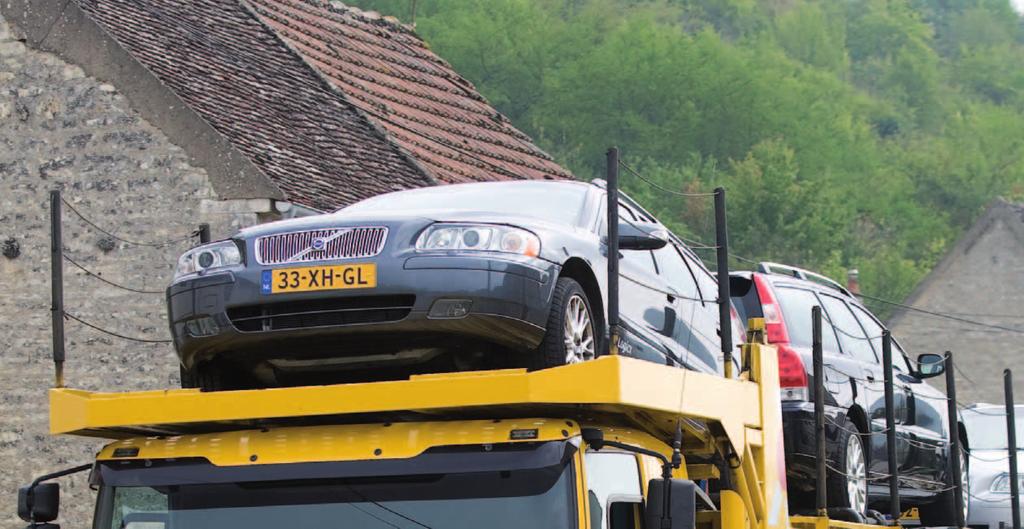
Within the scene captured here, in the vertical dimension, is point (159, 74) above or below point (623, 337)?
above

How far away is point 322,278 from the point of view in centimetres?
738

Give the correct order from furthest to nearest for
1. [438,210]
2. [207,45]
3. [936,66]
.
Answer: [936,66]
[207,45]
[438,210]

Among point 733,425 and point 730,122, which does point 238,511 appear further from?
point 730,122

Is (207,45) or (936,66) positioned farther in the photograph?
(936,66)

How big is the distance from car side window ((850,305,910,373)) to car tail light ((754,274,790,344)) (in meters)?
1.37

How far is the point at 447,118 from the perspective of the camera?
74.6 ft

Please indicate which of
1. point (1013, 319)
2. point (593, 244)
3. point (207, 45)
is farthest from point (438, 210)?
point (1013, 319)

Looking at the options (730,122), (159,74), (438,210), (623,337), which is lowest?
(623,337)

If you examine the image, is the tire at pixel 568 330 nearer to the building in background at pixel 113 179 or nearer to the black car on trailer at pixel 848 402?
the black car on trailer at pixel 848 402

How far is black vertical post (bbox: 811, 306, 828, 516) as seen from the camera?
373 inches

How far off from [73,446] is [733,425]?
10.3 metres

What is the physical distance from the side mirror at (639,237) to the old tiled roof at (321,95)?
26.6ft

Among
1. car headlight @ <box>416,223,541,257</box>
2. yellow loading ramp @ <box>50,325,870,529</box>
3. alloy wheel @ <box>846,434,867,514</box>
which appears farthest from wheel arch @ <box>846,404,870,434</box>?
car headlight @ <box>416,223,541,257</box>

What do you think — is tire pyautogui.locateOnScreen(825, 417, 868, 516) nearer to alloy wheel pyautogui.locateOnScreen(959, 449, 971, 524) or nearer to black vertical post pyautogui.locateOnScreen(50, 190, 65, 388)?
alloy wheel pyautogui.locateOnScreen(959, 449, 971, 524)
